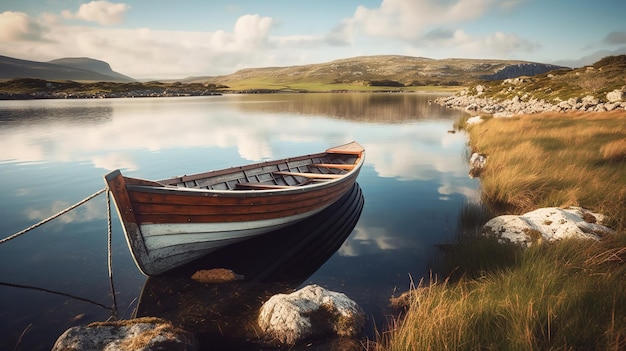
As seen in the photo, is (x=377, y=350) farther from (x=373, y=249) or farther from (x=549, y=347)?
(x=373, y=249)

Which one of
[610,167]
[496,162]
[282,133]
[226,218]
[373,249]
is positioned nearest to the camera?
[226,218]

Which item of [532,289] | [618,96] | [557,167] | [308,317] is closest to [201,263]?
[308,317]

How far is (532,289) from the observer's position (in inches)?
191

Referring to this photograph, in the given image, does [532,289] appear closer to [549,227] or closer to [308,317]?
[549,227]

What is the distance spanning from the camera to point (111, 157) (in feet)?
72.6

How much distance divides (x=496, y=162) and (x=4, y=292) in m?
16.6

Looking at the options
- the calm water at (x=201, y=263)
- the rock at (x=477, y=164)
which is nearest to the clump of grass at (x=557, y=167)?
the rock at (x=477, y=164)

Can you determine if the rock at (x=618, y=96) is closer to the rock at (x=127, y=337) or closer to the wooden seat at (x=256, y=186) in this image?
the wooden seat at (x=256, y=186)

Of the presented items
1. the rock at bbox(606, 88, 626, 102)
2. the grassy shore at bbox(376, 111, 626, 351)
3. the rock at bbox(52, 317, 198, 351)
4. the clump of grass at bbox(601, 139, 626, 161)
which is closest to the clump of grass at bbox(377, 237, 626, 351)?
the grassy shore at bbox(376, 111, 626, 351)

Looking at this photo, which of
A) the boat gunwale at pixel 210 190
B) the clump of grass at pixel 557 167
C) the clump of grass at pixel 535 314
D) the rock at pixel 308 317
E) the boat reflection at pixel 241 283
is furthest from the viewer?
the clump of grass at pixel 557 167

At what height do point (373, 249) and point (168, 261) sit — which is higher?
point (168, 261)

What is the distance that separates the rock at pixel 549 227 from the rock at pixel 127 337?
6721 mm

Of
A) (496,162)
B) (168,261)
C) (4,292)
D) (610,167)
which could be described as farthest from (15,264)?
(610,167)

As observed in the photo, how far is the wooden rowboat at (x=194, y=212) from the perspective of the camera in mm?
6602
